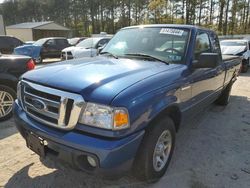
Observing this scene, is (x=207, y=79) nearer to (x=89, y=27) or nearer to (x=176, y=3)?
(x=176, y=3)

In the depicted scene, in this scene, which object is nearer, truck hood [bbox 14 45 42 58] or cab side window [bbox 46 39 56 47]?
truck hood [bbox 14 45 42 58]

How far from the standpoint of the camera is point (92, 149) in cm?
234

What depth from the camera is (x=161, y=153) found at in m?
3.19

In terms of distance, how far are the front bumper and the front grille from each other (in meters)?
0.10

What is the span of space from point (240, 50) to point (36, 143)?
Answer: 12046mm

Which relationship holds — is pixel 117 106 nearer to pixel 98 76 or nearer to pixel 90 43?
pixel 98 76

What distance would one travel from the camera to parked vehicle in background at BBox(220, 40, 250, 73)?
1253cm

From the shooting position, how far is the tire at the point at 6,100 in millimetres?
4949

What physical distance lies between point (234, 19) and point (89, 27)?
29424mm

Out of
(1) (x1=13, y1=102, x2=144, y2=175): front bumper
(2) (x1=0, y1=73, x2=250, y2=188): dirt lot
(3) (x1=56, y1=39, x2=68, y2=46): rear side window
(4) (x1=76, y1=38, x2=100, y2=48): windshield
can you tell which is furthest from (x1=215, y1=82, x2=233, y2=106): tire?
(3) (x1=56, y1=39, x2=68, y2=46): rear side window

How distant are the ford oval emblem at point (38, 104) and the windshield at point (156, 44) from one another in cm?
158

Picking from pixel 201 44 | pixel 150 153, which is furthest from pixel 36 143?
pixel 201 44

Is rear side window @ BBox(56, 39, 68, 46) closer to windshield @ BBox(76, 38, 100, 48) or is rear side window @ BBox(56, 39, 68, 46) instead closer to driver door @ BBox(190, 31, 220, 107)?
windshield @ BBox(76, 38, 100, 48)

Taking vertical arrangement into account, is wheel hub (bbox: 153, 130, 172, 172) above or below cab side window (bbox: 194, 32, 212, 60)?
below
